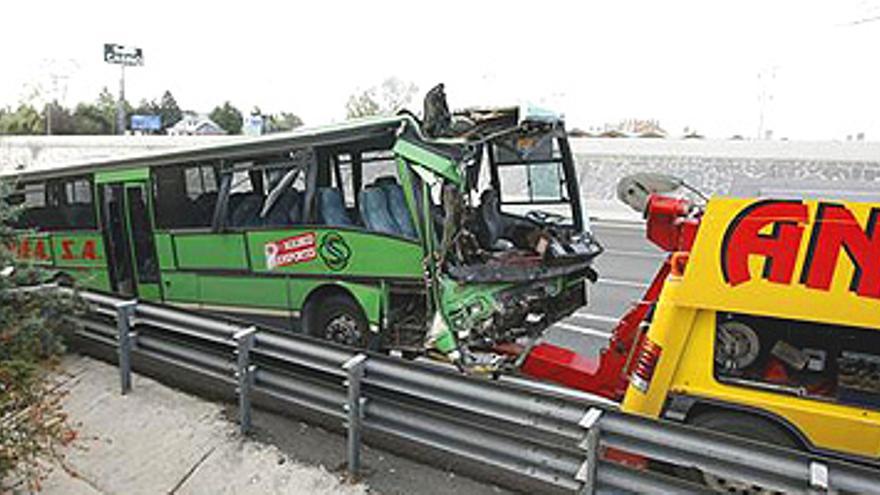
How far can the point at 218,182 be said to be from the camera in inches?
294

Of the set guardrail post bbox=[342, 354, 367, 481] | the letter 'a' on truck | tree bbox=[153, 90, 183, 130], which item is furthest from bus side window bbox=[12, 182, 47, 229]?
tree bbox=[153, 90, 183, 130]

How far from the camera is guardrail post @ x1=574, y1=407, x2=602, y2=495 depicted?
3.40 m

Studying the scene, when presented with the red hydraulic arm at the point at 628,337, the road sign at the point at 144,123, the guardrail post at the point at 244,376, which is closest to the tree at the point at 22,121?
the road sign at the point at 144,123

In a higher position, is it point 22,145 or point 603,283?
point 22,145

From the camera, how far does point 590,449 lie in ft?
11.2

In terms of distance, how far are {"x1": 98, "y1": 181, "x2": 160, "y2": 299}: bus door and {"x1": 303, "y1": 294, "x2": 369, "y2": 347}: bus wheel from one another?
2608 millimetres

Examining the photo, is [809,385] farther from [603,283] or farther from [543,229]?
[603,283]

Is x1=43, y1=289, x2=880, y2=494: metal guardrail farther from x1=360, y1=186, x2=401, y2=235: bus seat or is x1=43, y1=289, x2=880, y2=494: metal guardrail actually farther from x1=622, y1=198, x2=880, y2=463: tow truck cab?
x1=360, y1=186, x2=401, y2=235: bus seat

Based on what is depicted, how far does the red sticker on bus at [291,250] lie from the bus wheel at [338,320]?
19.0 inches

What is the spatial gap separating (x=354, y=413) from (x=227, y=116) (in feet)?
233

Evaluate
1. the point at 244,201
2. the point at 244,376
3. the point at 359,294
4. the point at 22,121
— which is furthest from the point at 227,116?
the point at 244,376

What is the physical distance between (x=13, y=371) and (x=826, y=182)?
17.2 ft

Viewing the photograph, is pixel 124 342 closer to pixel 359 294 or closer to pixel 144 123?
pixel 359 294

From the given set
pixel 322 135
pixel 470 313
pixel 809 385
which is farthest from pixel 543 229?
pixel 809 385
